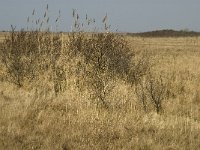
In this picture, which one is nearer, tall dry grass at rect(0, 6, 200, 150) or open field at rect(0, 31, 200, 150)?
open field at rect(0, 31, 200, 150)

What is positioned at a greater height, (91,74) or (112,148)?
(91,74)

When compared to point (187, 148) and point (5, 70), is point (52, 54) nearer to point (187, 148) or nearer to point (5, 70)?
point (5, 70)

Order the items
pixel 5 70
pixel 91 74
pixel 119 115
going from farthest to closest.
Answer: pixel 5 70
pixel 91 74
pixel 119 115

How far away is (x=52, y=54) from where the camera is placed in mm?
11234

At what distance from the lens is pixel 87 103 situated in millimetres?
8695

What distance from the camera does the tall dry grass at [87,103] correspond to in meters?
6.91

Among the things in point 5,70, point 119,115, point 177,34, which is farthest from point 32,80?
point 177,34

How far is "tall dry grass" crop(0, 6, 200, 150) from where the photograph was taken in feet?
22.7

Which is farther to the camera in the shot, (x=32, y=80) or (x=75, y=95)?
(x=32, y=80)

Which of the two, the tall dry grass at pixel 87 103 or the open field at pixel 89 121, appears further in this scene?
the tall dry grass at pixel 87 103

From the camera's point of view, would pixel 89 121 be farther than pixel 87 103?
No

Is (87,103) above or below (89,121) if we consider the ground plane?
above

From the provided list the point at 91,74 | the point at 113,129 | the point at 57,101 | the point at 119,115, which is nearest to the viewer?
the point at 113,129

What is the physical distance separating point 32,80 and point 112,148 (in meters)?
6.04
